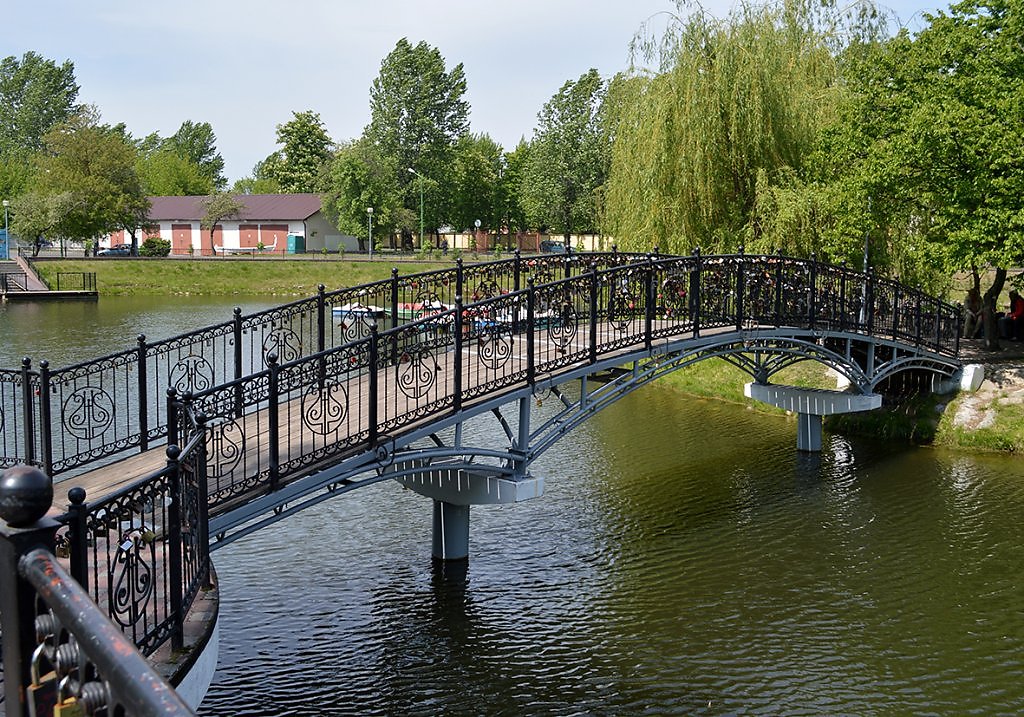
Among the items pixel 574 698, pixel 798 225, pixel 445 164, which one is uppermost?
pixel 445 164

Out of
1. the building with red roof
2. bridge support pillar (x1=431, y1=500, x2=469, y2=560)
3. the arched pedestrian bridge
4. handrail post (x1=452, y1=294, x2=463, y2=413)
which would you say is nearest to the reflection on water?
bridge support pillar (x1=431, y1=500, x2=469, y2=560)

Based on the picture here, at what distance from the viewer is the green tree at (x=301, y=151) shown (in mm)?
89500

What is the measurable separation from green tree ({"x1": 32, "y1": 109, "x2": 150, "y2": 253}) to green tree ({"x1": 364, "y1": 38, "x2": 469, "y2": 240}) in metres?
16.7

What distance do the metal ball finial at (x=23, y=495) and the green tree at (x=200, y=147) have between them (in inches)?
4844

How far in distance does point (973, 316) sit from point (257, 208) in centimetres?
6160

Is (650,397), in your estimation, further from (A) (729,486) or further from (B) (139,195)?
(B) (139,195)

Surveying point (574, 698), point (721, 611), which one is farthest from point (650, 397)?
point (574, 698)

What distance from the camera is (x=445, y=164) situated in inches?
2719

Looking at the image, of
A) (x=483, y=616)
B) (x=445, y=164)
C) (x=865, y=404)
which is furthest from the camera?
(x=445, y=164)

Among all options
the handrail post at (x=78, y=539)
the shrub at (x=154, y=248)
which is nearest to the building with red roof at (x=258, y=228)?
the shrub at (x=154, y=248)

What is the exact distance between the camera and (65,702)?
103 inches

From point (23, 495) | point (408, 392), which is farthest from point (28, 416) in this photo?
point (23, 495)

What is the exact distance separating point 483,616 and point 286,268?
47157mm

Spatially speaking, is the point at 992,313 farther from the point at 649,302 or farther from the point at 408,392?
the point at 408,392
